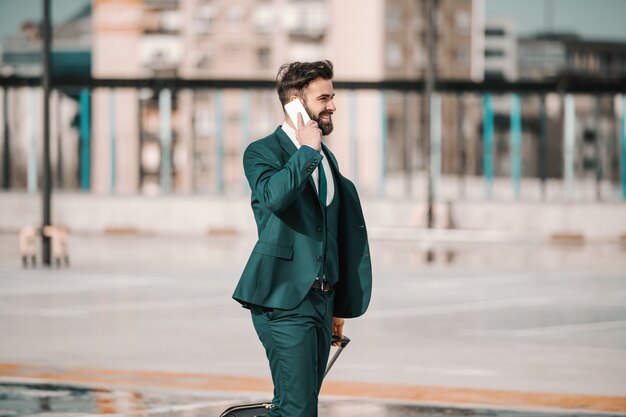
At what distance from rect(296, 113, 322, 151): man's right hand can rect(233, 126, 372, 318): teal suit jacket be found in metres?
0.04

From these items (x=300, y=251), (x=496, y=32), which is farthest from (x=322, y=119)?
(x=496, y=32)

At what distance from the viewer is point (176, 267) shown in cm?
2081

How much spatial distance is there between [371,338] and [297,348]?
23.9ft

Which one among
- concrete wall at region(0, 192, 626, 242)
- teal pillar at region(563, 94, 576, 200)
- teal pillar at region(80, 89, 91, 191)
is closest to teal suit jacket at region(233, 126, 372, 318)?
concrete wall at region(0, 192, 626, 242)

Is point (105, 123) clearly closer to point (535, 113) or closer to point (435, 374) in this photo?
point (535, 113)

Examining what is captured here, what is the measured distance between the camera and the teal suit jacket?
520 cm

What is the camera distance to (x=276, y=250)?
5387mm

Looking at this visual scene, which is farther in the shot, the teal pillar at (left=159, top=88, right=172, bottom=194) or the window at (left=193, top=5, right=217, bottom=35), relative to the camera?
the window at (left=193, top=5, right=217, bottom=35)

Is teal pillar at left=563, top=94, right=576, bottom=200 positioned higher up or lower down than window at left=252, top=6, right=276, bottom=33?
lower down

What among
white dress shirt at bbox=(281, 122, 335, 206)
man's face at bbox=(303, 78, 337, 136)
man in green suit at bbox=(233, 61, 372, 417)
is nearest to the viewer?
man in green suit at bbox=(233, 61, 372, 417)

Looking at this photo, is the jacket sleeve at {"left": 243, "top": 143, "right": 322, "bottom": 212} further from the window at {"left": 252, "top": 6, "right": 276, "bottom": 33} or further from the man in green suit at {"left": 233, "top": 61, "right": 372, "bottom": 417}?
the window at {"left": 252, "top": 6, "right": 276, "bottom": 33}

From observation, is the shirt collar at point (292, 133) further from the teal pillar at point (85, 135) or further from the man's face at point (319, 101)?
the teal pillar at point (85, 135)

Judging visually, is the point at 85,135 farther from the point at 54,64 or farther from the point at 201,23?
Answer: the point at 201,23

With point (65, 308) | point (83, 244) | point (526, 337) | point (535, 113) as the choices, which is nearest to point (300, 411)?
point (526, 337)
